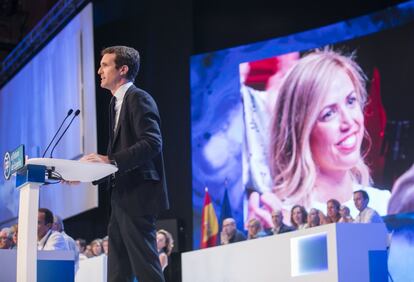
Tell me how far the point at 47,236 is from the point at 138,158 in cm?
227

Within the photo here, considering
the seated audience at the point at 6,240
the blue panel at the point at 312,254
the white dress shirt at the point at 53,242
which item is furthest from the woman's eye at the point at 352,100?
the blue panel at the point at 312,254

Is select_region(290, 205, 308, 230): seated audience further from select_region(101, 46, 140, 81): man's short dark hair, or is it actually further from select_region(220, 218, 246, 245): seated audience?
select_region(101, 46, 140, 81): man's short dark hair

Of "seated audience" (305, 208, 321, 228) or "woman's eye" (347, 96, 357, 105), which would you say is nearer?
"seated audience" (305, 208, 321, 228)

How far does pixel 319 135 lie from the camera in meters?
8.30

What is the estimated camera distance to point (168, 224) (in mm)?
8656

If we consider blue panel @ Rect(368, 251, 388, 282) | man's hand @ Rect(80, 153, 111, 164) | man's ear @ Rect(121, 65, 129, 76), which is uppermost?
man's ear @ Rect(121, 65, 129, 76)

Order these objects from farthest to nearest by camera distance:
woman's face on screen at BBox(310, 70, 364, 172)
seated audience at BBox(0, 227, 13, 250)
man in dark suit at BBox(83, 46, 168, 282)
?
woman's face on screen at BBox(310, 70, 364, 172) → seated audience at BBox(0, 227, 13, 250) → man in dark suit at BBox(83, 46, 168, 282)

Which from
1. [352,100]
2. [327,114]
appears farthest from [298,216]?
[352,100]

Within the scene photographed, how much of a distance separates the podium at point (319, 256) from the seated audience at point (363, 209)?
3.52 m

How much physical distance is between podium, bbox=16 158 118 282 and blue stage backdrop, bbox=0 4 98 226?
4.55 metres

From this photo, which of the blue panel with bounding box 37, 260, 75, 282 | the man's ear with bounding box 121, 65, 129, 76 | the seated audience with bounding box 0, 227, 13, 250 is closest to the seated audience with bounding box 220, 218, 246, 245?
the seated audience with bounding box 0, 227, 13, 250

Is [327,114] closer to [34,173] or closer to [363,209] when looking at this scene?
[363,209]

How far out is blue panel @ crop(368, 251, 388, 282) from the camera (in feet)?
10.3

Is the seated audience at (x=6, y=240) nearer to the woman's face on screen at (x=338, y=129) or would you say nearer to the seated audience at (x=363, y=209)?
the seated audience at (x=363, y=209)
